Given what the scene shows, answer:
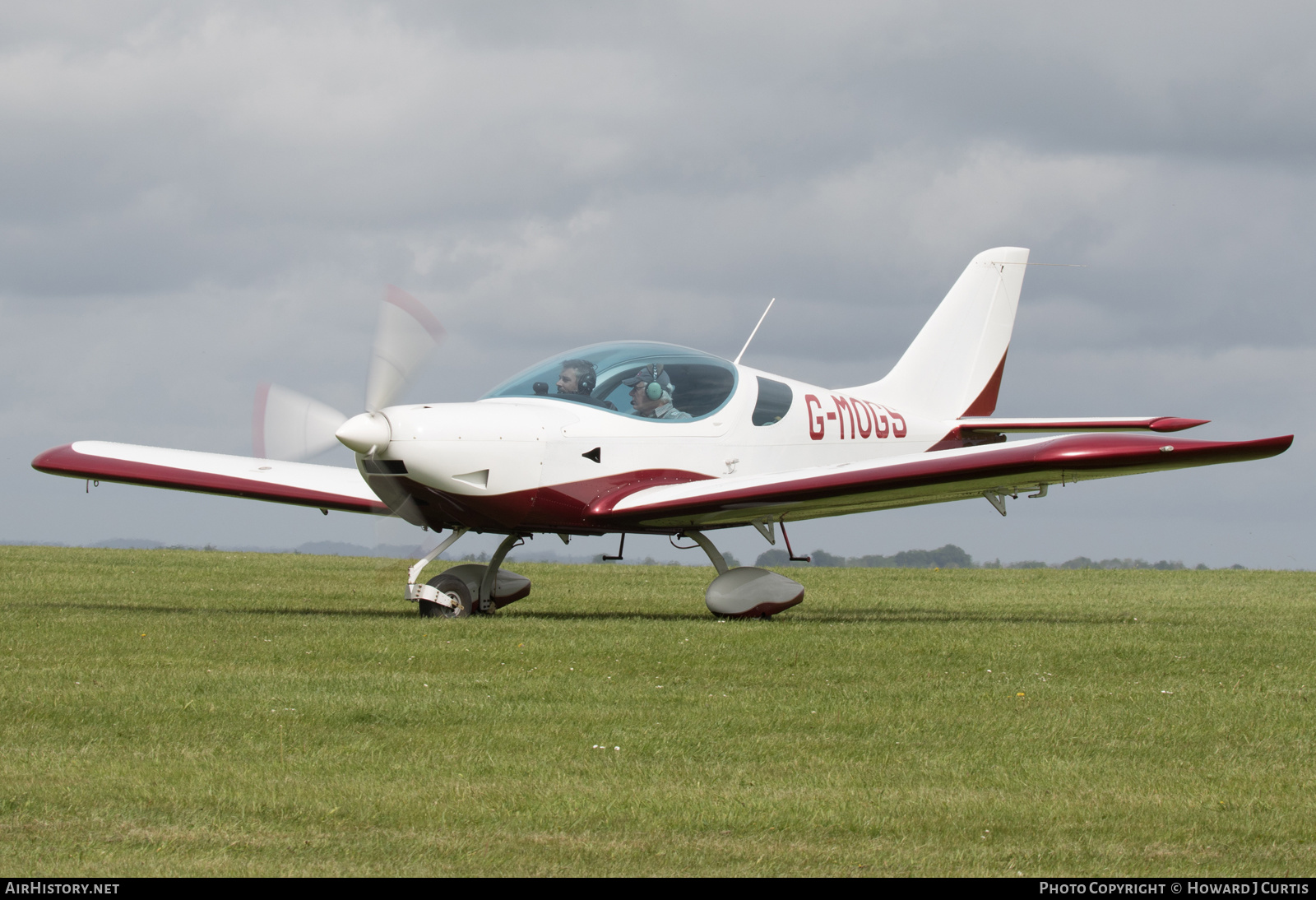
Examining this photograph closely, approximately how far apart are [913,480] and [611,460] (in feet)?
10.3

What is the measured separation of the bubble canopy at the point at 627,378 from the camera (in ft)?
48.3

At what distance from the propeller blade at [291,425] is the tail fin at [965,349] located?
770 cm

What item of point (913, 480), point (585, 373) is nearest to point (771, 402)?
point (585, 373)

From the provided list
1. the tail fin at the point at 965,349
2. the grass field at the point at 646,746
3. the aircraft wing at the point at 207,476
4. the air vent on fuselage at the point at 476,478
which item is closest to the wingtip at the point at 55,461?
the aircraft wing at the point at 207,476

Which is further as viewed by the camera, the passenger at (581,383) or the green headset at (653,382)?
the green headset at (653,382)

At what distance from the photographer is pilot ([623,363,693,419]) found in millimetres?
14836

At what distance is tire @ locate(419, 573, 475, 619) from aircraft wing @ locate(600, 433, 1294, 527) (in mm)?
1695

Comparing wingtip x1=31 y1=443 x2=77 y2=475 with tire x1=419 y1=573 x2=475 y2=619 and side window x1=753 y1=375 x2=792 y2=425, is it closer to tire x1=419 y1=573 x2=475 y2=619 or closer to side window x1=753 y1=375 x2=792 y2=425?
tire x1=419 y1=573 x2=475 y2=619

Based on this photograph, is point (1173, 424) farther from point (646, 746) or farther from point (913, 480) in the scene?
point (646, 746)

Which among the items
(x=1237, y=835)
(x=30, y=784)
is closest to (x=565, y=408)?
(x=30, y=784)

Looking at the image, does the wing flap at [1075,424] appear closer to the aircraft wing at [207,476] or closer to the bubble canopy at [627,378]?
the bubble canopy at [627,378]

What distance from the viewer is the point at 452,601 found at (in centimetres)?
1462
